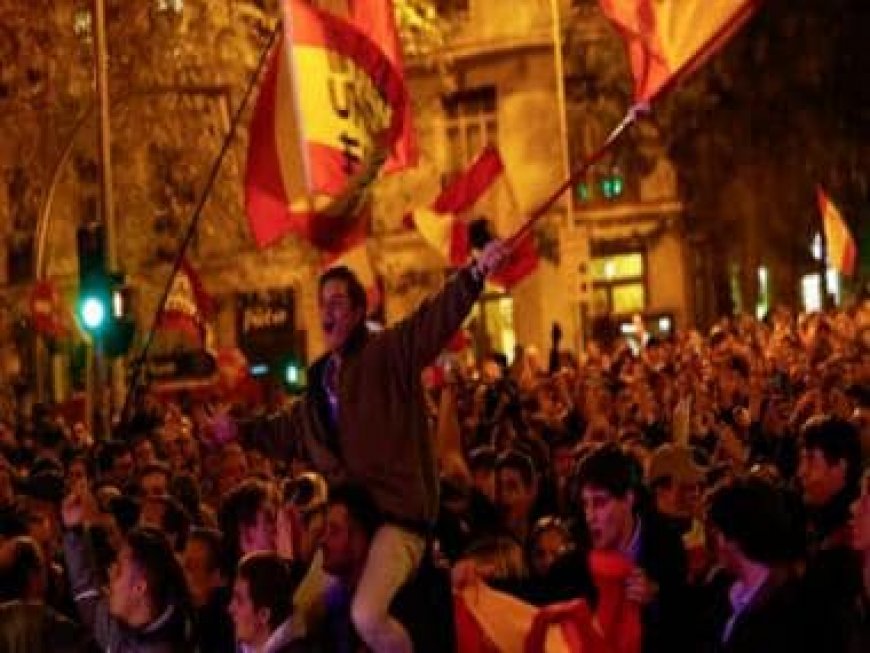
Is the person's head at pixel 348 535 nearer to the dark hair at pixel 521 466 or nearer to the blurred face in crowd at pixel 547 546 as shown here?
the blurred face in crowd at pixel 547 546

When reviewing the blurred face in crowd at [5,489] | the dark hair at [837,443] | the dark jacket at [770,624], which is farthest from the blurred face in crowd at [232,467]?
the dark jacket at [770,624]

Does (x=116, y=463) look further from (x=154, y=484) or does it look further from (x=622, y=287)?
(x=622, y=287)

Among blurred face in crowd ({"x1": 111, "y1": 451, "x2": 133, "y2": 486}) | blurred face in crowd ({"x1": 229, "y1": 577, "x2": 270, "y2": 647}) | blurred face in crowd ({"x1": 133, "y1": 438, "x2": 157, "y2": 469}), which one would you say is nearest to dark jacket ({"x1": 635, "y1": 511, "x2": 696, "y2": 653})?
blurred face in crowd ({"x1": 229, "y1": 577, "x2": 270, "y2": 647})

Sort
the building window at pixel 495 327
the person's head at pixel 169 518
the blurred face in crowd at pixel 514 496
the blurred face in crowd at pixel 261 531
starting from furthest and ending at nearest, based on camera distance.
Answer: the building window at pixel 495 327
the person's head at pixel 169 518
the blurred face in crowd at pixel 514 496
the blurred face in crowd at pixel 261 531

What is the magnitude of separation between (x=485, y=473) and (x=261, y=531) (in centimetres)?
203

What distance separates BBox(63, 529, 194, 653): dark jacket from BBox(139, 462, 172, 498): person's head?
11.6 feet

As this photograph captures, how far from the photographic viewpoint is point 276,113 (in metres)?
14.0

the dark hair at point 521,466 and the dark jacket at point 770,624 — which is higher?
the dark hair at point 521,466

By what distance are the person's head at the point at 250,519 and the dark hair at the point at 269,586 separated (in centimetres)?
122

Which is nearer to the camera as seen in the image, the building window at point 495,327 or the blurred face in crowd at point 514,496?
the blurred face in crowd at point 514,496

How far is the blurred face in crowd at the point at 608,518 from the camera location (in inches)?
243

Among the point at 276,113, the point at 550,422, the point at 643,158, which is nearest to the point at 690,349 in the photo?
the point at 550,422

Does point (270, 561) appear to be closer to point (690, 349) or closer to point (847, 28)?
point (690, 349)

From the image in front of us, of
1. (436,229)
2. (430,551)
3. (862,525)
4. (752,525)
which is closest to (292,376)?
(436,229)
